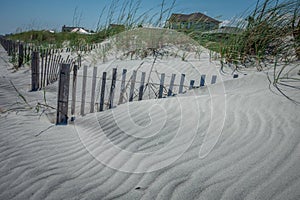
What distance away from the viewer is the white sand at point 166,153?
5.66ft

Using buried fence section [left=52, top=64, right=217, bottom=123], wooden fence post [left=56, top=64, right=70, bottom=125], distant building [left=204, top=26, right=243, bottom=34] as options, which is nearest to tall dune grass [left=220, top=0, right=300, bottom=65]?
distant building [left=204, top=26, right=243, bottom=34]

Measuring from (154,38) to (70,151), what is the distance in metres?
6.07

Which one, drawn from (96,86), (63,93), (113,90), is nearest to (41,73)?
(96,86)

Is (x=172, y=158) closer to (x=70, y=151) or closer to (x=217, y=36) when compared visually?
(x=70, y=151)

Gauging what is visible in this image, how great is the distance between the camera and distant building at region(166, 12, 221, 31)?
691cm

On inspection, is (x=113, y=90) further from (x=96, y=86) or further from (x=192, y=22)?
(x=192, y=22)

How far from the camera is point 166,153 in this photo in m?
2.19

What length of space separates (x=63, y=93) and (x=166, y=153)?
217 centimetres

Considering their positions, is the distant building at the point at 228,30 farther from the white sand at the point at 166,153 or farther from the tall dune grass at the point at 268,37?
the white sand at the point at 166,153

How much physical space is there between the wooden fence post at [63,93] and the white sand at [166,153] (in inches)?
7.8

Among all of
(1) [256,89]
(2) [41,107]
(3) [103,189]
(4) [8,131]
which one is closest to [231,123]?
(1) [256,89]

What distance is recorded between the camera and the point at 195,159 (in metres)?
2.02

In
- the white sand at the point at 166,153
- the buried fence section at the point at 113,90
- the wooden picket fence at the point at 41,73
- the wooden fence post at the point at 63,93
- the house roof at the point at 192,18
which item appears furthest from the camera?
the house roof at the point at 192,18

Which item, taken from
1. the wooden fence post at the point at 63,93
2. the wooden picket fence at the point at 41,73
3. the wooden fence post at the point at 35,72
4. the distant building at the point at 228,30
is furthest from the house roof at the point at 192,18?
the wooden fence post at the point at 63,93
